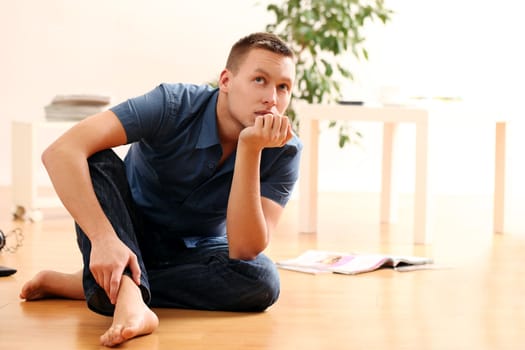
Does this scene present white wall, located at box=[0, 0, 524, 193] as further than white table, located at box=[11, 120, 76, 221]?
Yes

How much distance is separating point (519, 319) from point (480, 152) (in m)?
3.15

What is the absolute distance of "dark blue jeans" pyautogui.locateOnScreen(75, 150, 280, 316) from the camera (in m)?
1.88

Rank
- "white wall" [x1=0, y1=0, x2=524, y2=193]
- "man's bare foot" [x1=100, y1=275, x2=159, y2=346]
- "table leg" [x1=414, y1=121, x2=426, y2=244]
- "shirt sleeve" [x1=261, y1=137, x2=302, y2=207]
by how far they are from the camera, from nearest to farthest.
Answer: "man's bare foot" [x1=100, y1=275, x2=159, y2=346]
"shirt sleeve" [x1=261, y1=137, x2=302, y2=207]
"table leg" [x1=414, y1=121, x2=426, y2=244]
"white wall" [x1=0, y1=0, x2=524, y2=193]

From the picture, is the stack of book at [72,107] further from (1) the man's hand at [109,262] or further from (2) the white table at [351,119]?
(1) the man's hand at [109,262]

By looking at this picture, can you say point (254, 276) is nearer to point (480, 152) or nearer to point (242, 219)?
point (242, 219)

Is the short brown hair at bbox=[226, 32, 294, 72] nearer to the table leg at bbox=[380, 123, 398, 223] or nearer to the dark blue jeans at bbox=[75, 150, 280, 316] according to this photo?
the dark blue jeans at bbox=[75, 150, 280, 316]

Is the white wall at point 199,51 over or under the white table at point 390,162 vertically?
→ over

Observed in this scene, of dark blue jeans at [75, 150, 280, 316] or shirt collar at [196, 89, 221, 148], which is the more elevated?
shirt collar at [196, 89, 221, 148]

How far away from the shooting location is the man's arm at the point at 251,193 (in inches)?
71.1

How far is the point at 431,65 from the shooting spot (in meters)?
4.99

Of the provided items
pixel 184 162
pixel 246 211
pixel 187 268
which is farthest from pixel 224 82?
pixel 187 268

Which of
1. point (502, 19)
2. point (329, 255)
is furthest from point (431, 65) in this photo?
point (329, 255)

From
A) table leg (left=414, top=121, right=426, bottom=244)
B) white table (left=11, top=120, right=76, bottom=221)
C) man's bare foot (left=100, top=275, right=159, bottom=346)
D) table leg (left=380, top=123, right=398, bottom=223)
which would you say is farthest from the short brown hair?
table leg (left=380, top=123, right=398, bottom=223)

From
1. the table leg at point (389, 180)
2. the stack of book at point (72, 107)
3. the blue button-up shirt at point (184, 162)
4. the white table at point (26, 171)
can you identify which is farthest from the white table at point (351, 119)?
the blue button-up shirt at point (184, 162)
